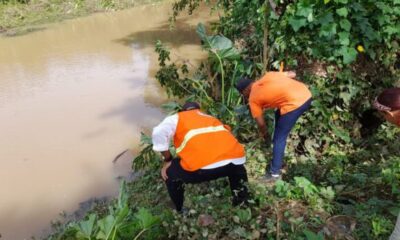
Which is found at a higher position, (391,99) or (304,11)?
(391,99)

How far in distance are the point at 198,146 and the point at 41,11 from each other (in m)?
17.6

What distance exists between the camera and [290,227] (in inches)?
130

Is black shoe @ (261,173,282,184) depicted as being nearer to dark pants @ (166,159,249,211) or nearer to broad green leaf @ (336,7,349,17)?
dark pants @ (166,159,249,211)

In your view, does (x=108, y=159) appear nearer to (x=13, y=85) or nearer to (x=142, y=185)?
(x=142, y=185)

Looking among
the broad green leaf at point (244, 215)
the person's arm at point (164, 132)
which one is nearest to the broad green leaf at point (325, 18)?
the person's arm at point (164, 132)

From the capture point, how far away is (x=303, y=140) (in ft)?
16.3

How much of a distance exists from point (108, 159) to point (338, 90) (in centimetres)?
383

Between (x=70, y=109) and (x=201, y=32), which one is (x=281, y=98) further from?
(x=70, y=109)

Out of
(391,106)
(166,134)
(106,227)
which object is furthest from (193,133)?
(391,106)

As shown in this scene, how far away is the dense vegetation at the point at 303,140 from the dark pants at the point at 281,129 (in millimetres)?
265

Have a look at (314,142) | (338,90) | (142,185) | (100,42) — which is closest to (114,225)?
(142,185)

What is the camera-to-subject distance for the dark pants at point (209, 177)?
3391mm

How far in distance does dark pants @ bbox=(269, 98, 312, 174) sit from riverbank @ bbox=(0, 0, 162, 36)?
572 inches

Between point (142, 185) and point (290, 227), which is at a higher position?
point (290, 227)
